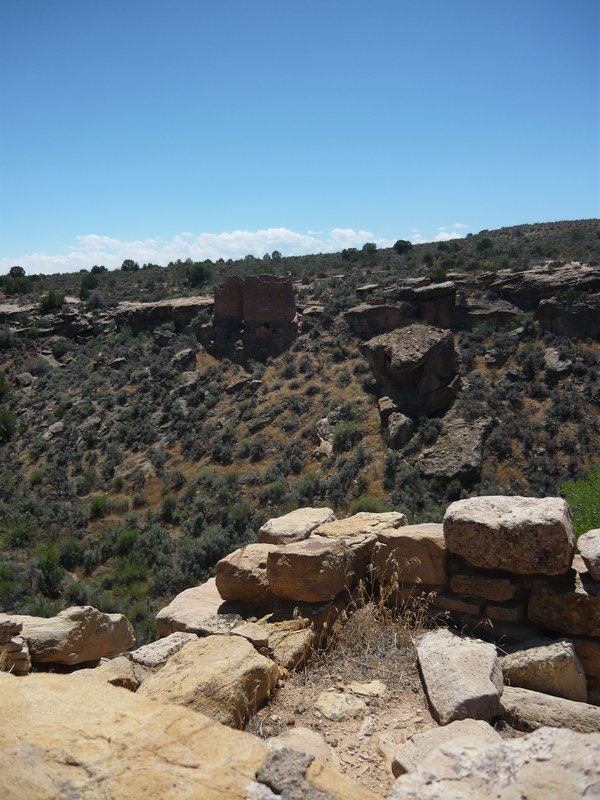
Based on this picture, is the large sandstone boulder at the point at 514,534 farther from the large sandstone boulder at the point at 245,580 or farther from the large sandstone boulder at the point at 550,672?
the large sandstone boulder at the point at 245,580

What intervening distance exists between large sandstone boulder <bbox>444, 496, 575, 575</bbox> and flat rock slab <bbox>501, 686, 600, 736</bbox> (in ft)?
3.19

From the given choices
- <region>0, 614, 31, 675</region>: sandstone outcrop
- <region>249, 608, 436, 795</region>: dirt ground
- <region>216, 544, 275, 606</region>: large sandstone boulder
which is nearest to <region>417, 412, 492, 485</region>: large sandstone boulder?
<region>216, 544, 275, 606</region>: large sandstone boulder

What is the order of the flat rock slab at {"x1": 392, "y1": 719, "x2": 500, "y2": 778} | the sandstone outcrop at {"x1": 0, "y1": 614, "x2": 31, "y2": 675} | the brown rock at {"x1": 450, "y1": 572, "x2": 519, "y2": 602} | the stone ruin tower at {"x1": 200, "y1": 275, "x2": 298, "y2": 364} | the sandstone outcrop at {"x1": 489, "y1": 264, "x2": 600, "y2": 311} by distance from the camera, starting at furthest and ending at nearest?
the stone ruin tower at {"x1": 200, "y1": 275, "x2": 298, "y2": 364} → the sandstone outcrop at {"x1": 489, "y1": 264, "x2": 600, "y2": 311} → the brown rock at {"x1": 450, "y1": 572, "x2": 519, "y2": 602} → the sandstone outcrop at {"x1": 0, "y1": 614, "x2": 31, "y2": 675} → the flat rock slab at {"x1": 392, "y1": 719, "x2": 500, "y2": 778}

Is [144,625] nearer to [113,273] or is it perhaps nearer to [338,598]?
[338,598]

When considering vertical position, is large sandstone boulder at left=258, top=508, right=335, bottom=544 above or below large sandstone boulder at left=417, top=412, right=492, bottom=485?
above

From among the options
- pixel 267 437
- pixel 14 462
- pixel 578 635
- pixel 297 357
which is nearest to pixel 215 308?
pixel 297 357

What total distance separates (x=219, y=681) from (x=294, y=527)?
269 centimetres

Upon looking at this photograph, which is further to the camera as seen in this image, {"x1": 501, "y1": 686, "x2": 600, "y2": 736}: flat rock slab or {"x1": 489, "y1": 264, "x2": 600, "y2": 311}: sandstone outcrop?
{"x1": 489, "y1": 264, "x2": 600, "y2": 311}: sandstone outcrop

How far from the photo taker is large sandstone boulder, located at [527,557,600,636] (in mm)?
4289

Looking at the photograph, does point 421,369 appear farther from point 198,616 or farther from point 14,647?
point 14,647

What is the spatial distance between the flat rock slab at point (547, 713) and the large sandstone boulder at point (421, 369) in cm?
1716

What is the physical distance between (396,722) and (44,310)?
3756cm

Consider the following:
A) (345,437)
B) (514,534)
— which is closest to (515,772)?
(514,534)

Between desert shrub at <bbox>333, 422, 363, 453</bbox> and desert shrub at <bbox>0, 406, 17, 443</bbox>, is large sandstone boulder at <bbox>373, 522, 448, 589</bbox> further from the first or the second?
desert shrub at <bbox>0, 406, 17, 443</bbox>
